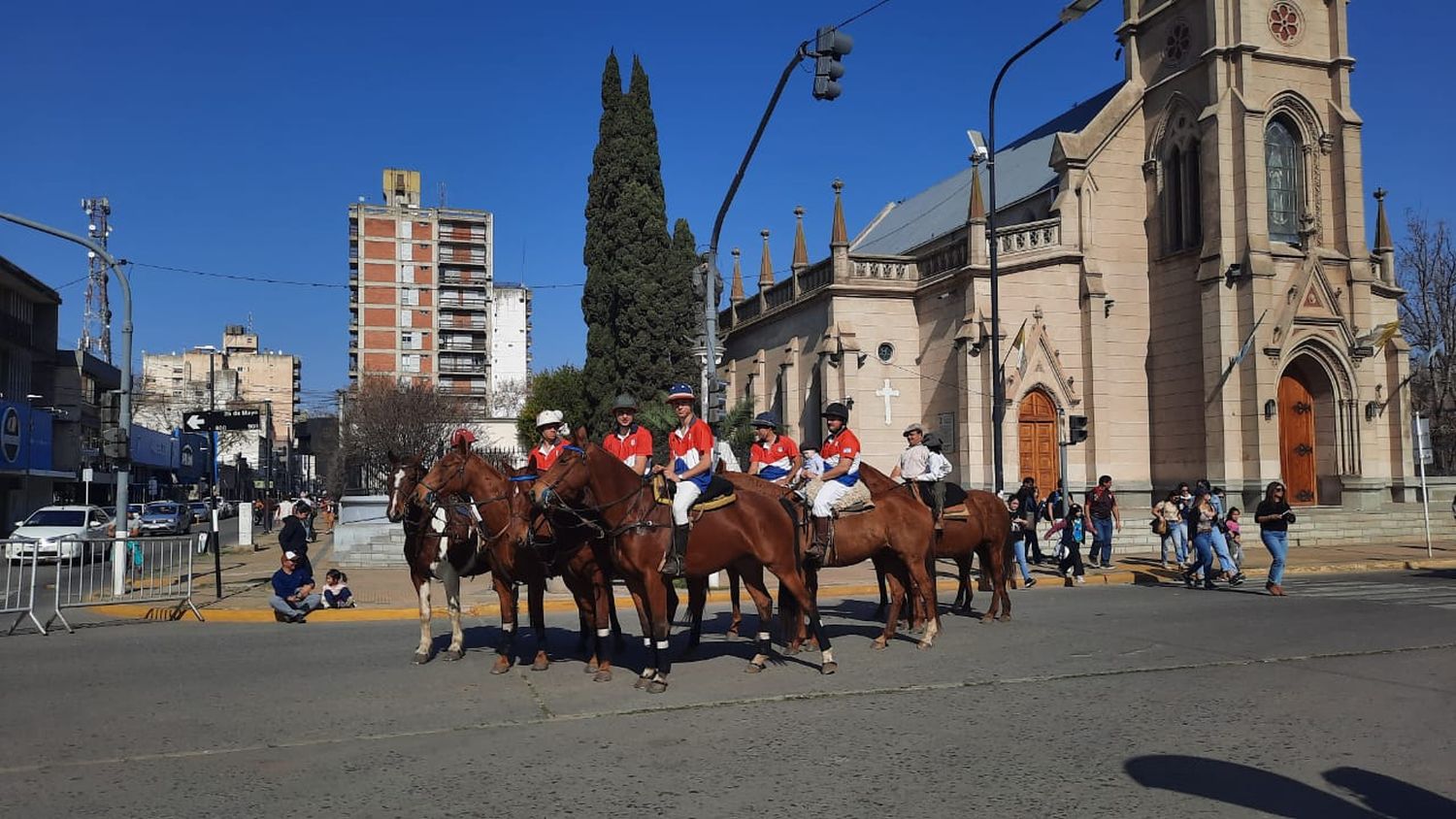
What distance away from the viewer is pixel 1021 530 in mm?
18562

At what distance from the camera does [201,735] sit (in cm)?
751

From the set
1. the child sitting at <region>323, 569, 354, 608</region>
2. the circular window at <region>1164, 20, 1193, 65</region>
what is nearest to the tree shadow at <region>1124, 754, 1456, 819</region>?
the child sitting at <region>323, 569, 354, 608</region>

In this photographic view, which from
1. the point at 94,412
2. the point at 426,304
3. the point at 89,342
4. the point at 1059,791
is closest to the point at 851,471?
the point at 1059,791

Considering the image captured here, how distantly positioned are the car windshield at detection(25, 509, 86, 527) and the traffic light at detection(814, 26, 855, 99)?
81.8 feet

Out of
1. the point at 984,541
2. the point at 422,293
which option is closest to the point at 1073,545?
the point at 984,541

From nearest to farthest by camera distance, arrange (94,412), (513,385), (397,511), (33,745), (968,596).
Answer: (33,745) < (397,511) < (968,596) < (94,412) < (513,385)

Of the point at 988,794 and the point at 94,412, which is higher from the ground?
the point at 94,412

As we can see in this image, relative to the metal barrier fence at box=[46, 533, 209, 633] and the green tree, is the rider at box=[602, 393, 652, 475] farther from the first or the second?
the green tree

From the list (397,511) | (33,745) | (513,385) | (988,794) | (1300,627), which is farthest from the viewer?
(513,385)

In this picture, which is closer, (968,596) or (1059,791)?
(1059,791)

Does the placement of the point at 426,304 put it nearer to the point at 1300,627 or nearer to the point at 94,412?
the point at 94,412

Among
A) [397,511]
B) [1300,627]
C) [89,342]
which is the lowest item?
[1300,627]

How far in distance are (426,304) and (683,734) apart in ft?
297

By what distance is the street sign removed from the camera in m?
19.2
